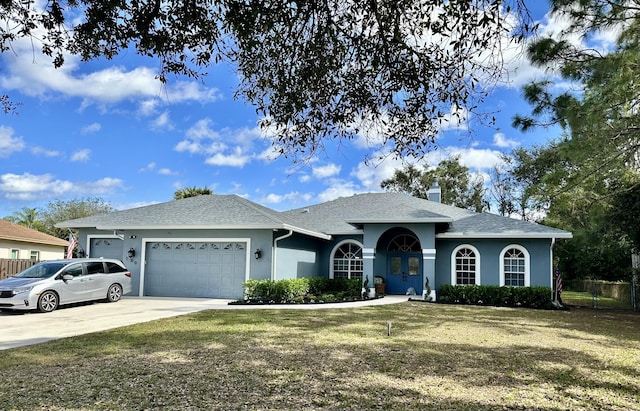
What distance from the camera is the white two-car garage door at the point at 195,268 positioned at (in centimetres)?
1647

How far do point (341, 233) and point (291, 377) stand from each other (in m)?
14.2

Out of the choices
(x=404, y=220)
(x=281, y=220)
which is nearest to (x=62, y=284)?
(x=281, y=220)

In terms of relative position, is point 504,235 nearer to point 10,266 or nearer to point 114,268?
point 114,268

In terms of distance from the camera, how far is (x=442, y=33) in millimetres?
5297

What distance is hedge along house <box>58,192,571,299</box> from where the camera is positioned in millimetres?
16484

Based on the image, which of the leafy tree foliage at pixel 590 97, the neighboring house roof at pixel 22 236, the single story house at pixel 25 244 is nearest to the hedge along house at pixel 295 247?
the leafy tree foliage at pixel 590 97

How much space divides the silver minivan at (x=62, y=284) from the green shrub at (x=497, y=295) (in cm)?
1166

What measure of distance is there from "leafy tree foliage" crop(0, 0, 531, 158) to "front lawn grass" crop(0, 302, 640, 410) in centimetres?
309

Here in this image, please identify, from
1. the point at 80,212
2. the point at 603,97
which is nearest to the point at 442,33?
the point at 603,97

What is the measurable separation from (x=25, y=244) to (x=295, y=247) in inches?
676

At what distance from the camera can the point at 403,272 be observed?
64.8ft

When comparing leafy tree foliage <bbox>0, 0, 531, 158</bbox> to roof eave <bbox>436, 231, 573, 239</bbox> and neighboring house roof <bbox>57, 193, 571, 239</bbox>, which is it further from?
roof eave <bbox>436, 231, 573, 239</bbox>

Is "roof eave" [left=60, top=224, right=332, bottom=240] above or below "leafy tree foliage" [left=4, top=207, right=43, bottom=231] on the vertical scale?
below

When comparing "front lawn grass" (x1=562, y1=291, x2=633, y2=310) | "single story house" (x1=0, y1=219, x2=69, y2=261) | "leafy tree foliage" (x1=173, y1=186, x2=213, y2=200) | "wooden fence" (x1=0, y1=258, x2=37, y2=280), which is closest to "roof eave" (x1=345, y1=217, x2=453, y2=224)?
"front lawn grass" (x1=562, y1=291, x2=633, y2=310)
